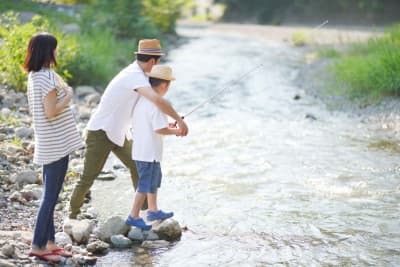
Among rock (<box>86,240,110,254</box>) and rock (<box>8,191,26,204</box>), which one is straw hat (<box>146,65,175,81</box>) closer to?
rock (<box>86,240,110,254</box>)

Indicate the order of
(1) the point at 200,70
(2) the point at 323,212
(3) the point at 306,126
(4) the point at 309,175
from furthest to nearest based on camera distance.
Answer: (1) the point at 200,70 → (3) the point at 306,126 → (4) the point at 309,175 → (2) the point at 323,212

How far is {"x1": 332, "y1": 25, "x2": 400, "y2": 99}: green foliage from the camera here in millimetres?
11859

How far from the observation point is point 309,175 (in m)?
8.03

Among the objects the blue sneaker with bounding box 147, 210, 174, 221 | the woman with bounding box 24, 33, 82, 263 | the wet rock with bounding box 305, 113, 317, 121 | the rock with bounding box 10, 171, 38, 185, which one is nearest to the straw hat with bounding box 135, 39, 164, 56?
the woman with bounding box 24, 33, 82, 263

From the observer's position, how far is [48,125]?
15.4 ft

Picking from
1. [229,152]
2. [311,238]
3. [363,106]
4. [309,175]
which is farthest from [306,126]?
[311,238]

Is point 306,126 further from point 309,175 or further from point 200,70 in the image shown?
point 200,70

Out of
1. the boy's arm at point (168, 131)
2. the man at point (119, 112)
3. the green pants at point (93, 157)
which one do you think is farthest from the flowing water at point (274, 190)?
the boy's arm at point (168, 131)

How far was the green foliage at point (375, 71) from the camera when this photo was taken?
1186cm

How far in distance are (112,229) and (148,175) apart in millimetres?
549

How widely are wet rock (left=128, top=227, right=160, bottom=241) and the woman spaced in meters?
0.89

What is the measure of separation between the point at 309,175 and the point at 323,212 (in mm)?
1516

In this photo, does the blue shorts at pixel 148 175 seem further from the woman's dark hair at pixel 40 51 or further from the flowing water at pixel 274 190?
the woman's dark hair at pixel 40 51

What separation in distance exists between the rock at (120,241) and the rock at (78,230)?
213mm
